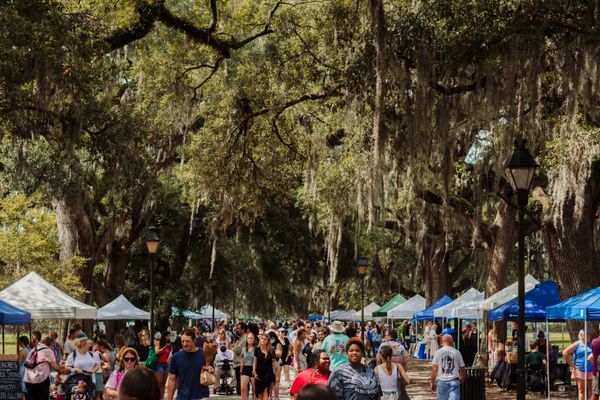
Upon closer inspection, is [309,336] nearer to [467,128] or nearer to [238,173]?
[238,173]

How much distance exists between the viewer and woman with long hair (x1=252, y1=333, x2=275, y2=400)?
51.3 ft

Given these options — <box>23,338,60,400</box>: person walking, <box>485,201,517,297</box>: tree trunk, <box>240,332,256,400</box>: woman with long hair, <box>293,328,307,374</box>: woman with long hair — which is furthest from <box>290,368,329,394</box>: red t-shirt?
<box>485,201,517,297</box>: tree trunk

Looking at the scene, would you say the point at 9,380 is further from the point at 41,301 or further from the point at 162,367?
the point at 41,301

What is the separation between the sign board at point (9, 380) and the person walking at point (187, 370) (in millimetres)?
4150

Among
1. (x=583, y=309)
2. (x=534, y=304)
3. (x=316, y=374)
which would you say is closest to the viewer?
(x=316, y=374)

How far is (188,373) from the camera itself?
10906 millimetres

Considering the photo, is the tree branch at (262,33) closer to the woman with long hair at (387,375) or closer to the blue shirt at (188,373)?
the woman with long hair at (387,375)

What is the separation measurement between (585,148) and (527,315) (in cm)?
377

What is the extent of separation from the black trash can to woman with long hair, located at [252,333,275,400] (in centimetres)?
322

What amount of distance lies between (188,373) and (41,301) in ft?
34.6

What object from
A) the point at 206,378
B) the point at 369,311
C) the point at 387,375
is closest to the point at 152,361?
the point at 206,378

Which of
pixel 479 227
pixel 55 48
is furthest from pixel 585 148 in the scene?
pixel 55 48

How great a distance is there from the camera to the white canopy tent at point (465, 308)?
2612 centimetres

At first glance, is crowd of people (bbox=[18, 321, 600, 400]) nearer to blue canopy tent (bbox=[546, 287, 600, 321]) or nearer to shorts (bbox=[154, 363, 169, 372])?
shorts (bbox=[154, 363, 169, 372])
